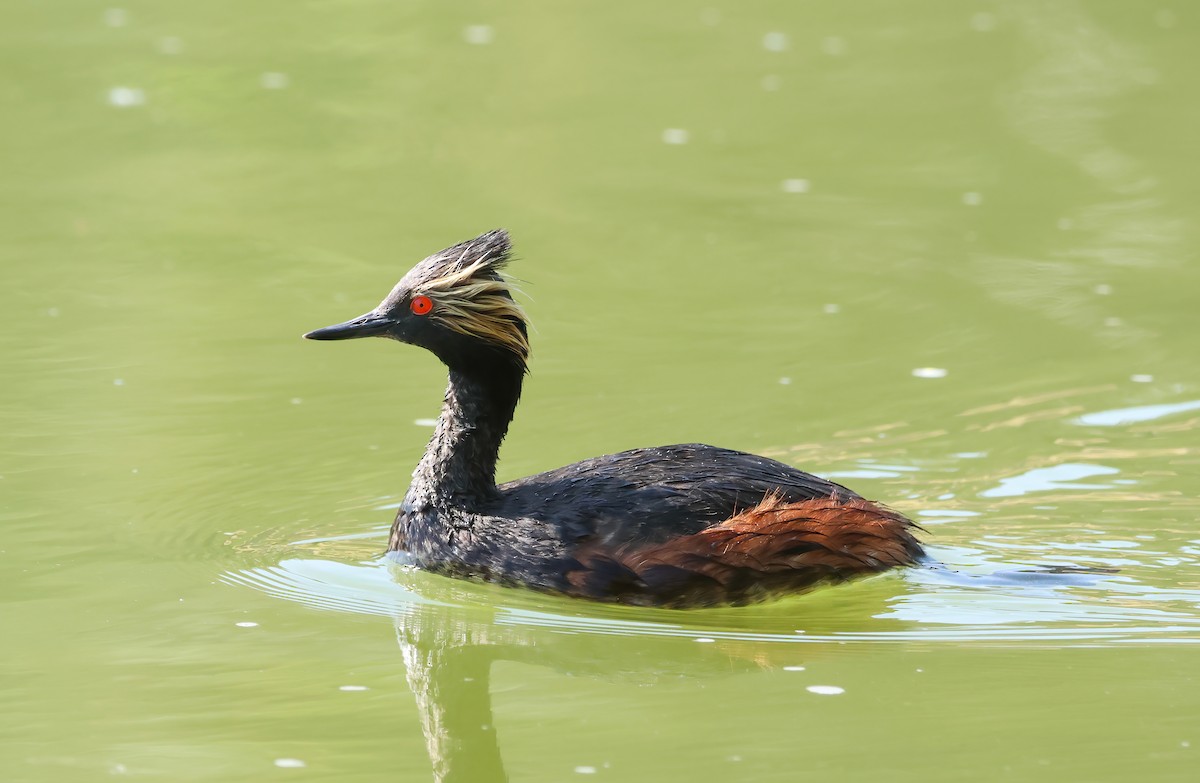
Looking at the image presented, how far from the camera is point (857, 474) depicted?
9.40m

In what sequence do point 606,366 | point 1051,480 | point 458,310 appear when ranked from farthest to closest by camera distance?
point 606,366
point 1051,480
point 458,310

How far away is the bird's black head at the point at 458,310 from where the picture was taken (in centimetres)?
820

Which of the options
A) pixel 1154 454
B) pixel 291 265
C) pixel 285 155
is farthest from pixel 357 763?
pixel 285 155

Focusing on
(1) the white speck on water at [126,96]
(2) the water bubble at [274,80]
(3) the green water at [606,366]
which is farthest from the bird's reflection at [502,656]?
(2) the water bubble at [274,80]

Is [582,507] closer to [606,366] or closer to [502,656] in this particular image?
[502,656]

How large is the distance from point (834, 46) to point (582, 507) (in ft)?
40.2

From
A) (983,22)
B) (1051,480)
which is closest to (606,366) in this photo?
(1051,480)

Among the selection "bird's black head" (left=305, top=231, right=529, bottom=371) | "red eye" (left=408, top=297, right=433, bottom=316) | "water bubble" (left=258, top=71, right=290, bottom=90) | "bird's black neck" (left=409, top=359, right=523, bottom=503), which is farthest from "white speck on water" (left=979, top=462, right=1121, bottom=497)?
"water bubble" (left=258, top=71, right=290, bottom=90)

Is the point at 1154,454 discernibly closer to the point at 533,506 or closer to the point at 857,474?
the point at 857,474

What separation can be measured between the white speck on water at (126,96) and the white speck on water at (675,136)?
15.4ft

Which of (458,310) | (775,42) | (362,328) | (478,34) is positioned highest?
(775,42)

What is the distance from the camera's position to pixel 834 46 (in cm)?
1911

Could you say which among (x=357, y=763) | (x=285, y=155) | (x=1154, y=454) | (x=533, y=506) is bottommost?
(x=357, y=763)

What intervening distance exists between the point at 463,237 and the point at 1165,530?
6521 mm
